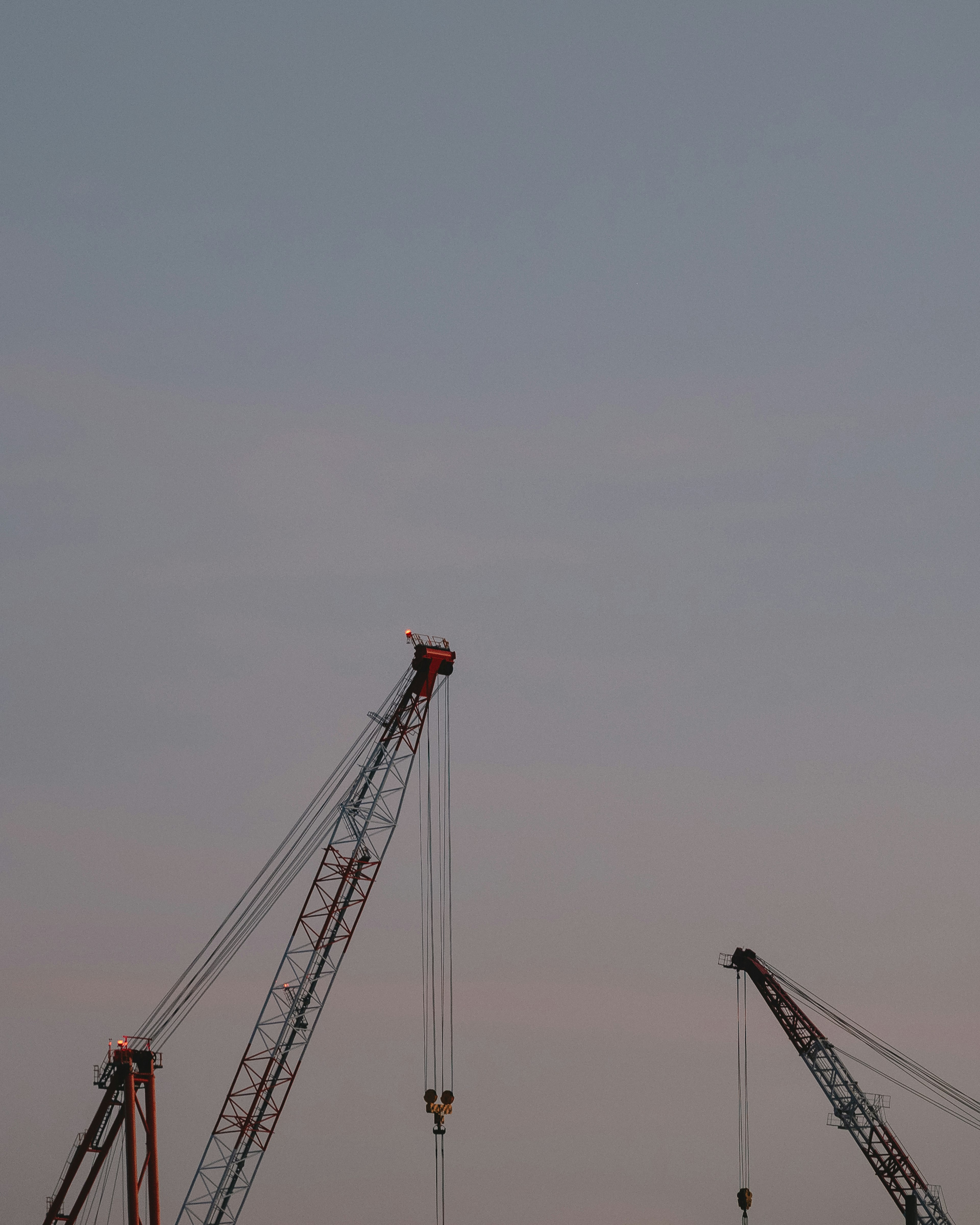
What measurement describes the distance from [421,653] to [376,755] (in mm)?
8465

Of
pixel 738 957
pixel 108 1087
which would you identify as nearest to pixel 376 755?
pixel 108 1087

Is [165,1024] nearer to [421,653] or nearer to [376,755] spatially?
[376,755]

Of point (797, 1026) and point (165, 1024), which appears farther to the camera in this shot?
point (797, 1026)

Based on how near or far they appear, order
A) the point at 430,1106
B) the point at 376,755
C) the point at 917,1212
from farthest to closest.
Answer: the point at 917,1212
the point at 376,755
the point at 430,1106

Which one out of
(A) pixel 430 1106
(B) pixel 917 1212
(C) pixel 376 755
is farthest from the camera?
(B) pixel 917 1212

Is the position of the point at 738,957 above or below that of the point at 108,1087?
above

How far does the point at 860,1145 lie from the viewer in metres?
140

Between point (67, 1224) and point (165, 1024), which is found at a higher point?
point (165, 1024)

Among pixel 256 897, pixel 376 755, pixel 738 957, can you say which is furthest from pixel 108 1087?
pixel 738 957

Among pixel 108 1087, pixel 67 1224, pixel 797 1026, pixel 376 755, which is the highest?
pixel 376 755

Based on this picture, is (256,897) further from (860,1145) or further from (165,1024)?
(860,1145)

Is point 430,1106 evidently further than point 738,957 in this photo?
No

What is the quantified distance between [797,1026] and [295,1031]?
140 feet

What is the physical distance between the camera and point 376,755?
12550 cm
